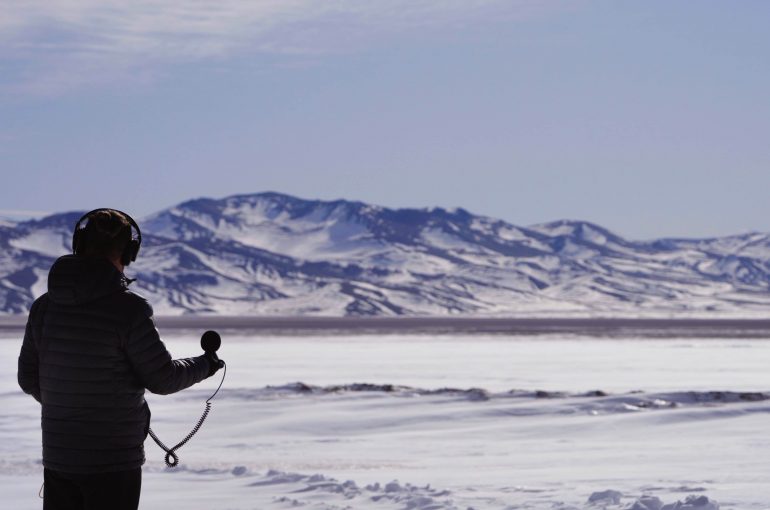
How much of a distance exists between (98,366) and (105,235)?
0.48 metres

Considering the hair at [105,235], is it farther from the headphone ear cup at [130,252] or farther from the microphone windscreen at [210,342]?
the microphone windscreen at [210,342]

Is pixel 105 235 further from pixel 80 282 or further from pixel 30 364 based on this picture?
pixel 30 364

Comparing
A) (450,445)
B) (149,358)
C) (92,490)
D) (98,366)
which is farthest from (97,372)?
(450,445)

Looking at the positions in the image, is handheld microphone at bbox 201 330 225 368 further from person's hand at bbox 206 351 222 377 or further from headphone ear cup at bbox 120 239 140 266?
headphone ear cup at bbox 120 239 140 266

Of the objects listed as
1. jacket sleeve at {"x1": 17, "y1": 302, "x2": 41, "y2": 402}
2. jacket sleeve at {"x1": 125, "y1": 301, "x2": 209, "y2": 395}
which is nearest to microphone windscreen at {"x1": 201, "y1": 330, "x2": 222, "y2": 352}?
jacket sleeve at {"x1": 125, "y1": 301, "x2": 209, "y2": 395}

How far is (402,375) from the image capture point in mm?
32688

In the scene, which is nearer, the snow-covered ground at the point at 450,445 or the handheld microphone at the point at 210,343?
the handheld microphone at the point at 210,343

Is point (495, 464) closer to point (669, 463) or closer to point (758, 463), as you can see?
point (669, 463)

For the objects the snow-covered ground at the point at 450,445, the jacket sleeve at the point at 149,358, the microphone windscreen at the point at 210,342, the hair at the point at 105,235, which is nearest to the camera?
the jacket sleeve at the point at 149,358

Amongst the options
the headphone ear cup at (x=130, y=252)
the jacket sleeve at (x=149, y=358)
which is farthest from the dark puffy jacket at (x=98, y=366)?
the headphone ear cup at (x=130, y=252)

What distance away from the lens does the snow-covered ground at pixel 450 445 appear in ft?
32.6

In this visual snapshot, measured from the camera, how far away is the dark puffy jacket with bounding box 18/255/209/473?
441cm

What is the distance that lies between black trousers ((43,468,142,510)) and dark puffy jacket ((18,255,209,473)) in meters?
0.04

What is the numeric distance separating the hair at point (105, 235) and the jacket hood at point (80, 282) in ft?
0.26
